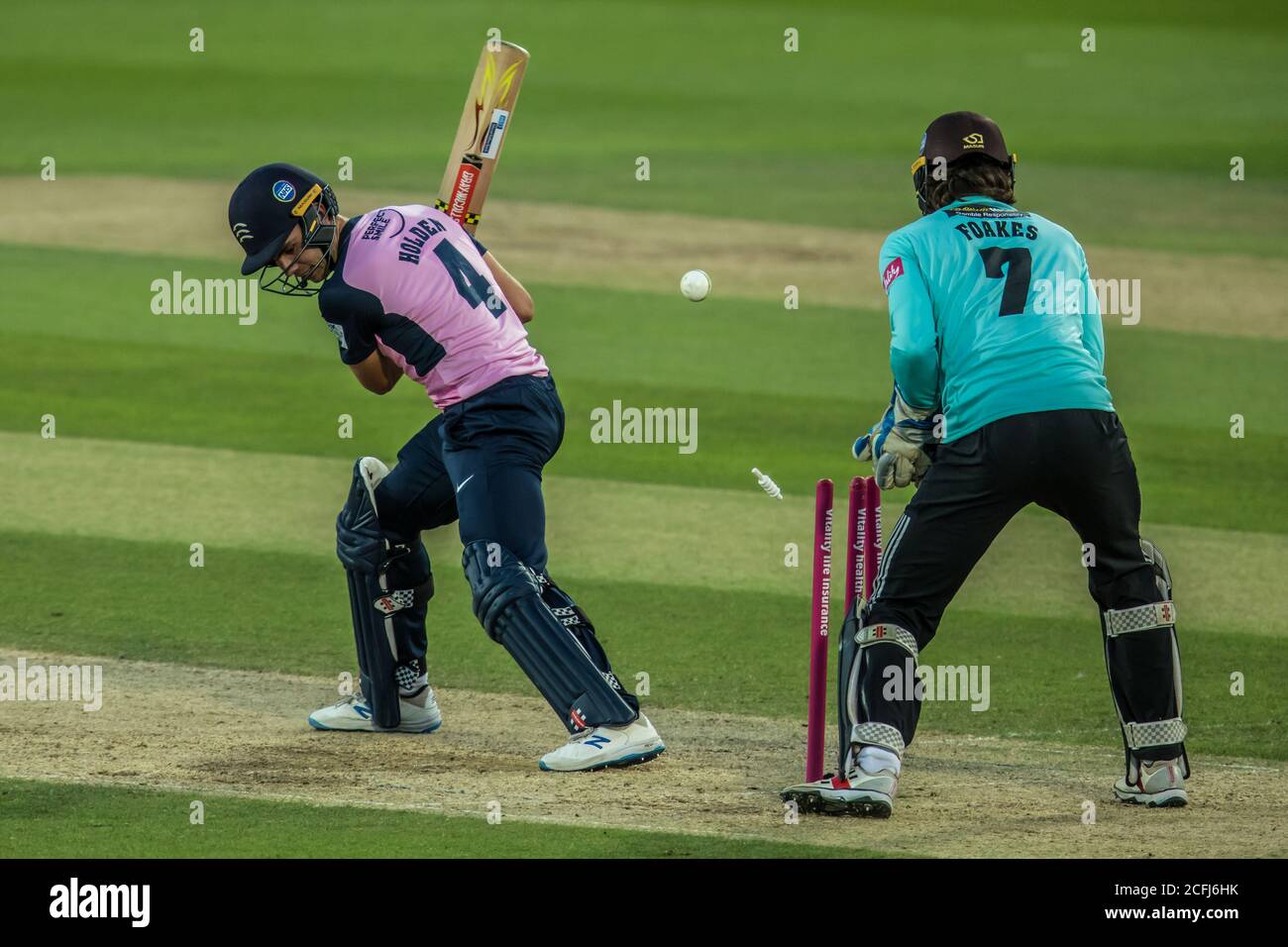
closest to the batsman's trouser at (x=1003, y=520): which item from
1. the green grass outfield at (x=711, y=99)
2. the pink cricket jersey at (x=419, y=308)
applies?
the pink cricket jersey at (x=419, y=308)

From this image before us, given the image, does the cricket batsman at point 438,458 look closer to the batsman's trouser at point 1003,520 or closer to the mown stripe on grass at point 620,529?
the batsman's trouser at point 1003,520

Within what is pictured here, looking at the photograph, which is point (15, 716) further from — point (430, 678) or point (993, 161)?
point (993, 161)

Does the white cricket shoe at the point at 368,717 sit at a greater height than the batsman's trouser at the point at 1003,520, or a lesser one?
lesser

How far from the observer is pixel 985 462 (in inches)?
235

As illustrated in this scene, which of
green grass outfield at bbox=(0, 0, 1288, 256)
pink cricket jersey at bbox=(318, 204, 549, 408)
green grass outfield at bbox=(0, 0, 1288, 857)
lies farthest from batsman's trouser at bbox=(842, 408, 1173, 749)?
green grass outfield at bbox=(0, 0, 1288, 256)

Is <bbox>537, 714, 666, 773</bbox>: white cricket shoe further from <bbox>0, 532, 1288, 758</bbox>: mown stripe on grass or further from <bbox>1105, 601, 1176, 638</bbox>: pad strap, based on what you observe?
<bbox>1105, 601, 1176, 638</bbox>: pad strap

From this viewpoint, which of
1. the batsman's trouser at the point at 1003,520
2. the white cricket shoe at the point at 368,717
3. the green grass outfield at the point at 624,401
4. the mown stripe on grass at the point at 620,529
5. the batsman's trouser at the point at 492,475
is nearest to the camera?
the batsman's trouser at the point at 1003,520

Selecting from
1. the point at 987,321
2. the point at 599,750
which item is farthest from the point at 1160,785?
the point at 599,750

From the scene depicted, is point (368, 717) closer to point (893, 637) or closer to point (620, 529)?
point (893, 637)

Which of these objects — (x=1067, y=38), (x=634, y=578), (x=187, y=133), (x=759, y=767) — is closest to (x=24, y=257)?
(x=187, y=133)

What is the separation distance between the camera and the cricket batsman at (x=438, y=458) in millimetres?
6480

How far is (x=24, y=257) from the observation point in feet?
56.7

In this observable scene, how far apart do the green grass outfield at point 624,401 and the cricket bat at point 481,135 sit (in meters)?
1.85

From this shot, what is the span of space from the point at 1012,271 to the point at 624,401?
719cm
